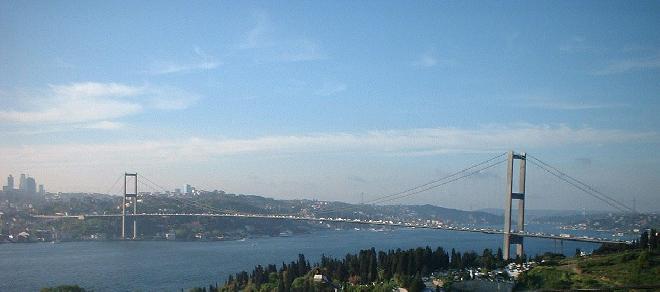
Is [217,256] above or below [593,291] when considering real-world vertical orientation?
below

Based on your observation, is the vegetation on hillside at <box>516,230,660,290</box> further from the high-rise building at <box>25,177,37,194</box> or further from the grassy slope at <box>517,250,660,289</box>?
the high-rise building at <box>25,177,37,194</box>

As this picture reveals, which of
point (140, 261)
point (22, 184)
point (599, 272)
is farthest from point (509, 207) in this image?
point (22, 184)

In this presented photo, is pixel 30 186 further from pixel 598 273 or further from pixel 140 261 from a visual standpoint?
pixel 598 273

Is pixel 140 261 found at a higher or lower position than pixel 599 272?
lower

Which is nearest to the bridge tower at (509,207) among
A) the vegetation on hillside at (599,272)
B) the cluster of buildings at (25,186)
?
the vegetation on hillside at (599,272)

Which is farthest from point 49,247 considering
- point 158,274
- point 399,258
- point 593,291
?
point 593,291

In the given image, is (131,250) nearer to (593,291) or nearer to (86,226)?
(86,226)

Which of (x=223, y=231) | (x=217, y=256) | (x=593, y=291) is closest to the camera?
(x=593, y=291)
